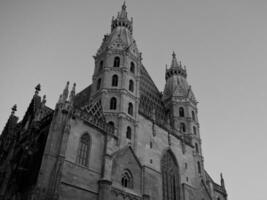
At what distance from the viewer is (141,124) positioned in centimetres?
3047

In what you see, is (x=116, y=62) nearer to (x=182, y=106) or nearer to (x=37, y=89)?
(x=37, y=89)

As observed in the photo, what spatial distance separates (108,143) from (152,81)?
19.8 meters

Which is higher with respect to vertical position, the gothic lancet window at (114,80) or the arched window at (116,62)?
the arched window at (116,62)

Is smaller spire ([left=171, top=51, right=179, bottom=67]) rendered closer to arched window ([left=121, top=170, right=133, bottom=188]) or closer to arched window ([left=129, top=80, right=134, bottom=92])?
arched window ([left=129, top=80, right=134, bottom=92])

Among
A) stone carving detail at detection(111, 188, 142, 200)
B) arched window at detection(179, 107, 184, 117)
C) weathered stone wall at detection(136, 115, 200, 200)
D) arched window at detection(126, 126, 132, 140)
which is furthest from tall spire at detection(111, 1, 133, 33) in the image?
stone carving detail at detection(111, 188, 142, 200)

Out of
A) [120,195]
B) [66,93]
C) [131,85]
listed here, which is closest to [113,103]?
[131,85]

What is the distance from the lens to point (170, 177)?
30766mm

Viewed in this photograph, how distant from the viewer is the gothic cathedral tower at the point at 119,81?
28672 millimetres

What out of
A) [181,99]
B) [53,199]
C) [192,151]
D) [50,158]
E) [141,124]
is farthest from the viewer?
[181,99]

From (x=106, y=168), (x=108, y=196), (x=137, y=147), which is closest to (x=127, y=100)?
(x=137, y=147)

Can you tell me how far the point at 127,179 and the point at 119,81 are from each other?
10.6 metres

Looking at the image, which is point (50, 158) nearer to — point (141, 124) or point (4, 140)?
point (141, 124)

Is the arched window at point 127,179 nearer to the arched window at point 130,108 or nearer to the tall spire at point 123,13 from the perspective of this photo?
the arched window at point 130,108

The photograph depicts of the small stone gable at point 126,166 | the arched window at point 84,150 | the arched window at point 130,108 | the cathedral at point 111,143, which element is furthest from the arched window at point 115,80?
the arched window at point 84,150
